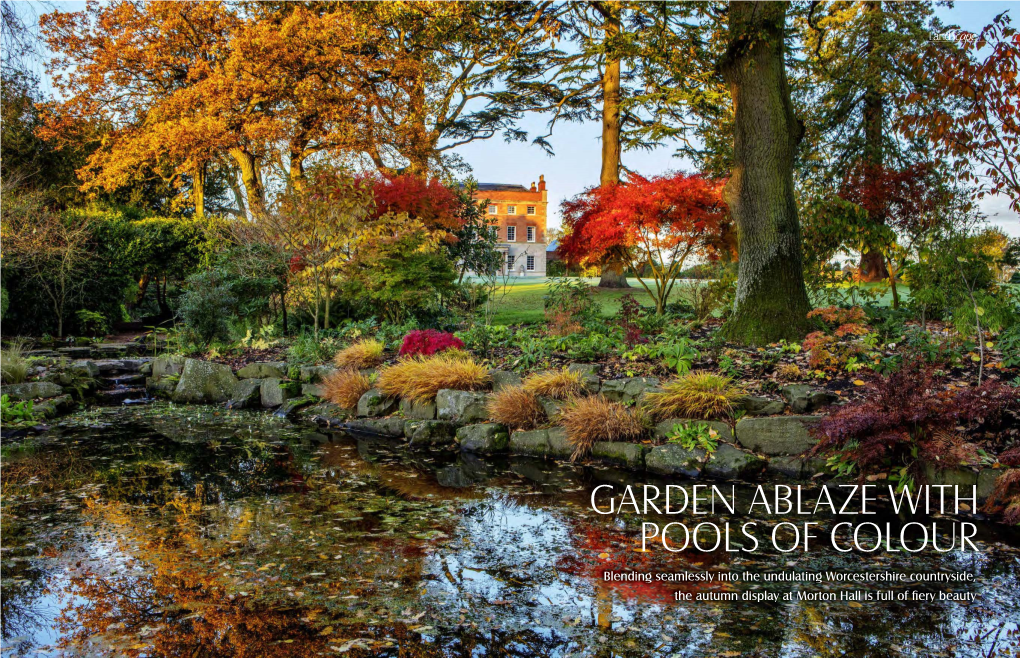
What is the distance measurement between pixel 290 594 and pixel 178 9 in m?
17.0

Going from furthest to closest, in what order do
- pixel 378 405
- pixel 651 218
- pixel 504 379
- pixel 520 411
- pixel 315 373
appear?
pixel 651 218 < pixel 315 373 < pixel 378 405 < pixel 504 379 < pixel 520 411

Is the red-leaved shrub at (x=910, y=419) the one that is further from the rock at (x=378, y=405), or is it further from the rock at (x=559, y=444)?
the rock at (x=378, y=405)

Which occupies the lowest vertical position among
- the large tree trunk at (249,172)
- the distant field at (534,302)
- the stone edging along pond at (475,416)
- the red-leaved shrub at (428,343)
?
the stone edging along pond at (475,416)

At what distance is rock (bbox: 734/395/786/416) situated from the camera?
597 centimetres

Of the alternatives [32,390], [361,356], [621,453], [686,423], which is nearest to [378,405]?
[361,356]

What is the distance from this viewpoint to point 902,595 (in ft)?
11.0

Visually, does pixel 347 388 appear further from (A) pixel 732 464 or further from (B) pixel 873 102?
(B) pixel 873 102

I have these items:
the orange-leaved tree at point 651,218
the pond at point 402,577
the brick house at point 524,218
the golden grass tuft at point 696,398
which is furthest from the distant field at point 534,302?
the brick house at point 524,218

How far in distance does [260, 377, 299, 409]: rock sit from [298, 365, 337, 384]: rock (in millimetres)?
201

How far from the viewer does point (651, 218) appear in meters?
9.59

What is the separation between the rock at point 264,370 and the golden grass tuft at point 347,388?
1.28 meters

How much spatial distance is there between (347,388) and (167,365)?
388cm

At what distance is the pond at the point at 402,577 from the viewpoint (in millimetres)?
2912

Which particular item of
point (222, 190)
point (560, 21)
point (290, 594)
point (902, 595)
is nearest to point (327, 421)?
point (290, 594)
